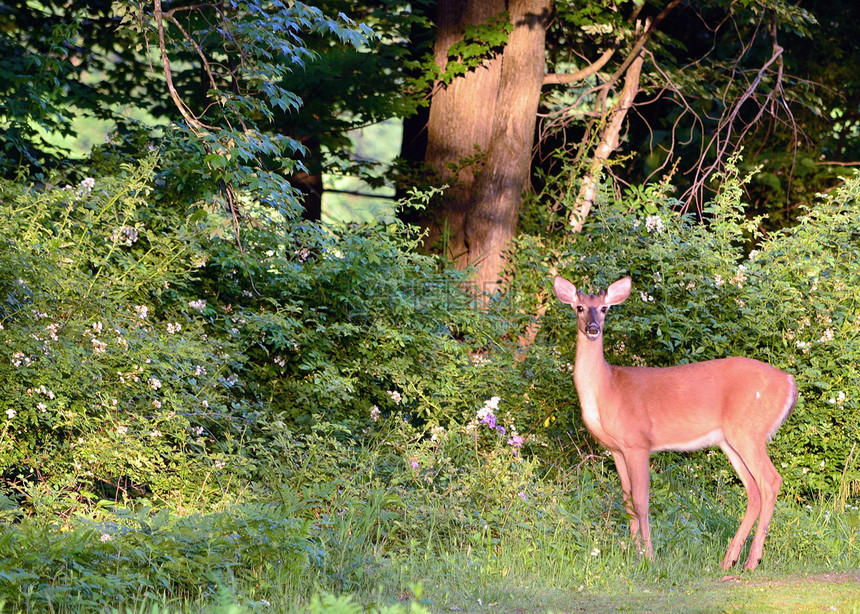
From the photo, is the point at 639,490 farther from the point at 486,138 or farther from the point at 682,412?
the point at 486,138

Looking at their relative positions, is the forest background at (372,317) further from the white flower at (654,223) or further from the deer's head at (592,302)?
the deer's head at (592,302)

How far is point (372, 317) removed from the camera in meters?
9.61

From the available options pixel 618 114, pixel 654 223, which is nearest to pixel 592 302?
pixel 654 223

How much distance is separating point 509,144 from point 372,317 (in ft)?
11.4

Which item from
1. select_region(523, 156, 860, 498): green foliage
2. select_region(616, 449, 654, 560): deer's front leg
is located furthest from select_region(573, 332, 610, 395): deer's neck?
select_region(523, 156, 860, 498): green foliage

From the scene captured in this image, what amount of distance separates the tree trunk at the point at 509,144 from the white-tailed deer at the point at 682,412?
193 inches

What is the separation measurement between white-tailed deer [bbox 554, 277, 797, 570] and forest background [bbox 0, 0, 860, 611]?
0.40m

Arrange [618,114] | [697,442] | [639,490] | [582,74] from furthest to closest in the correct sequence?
[582,74], [618,114], [697,442], [639,490]

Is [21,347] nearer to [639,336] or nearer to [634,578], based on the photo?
[634,578]

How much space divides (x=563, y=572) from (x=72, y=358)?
11.2 feet

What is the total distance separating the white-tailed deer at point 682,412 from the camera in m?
6.76

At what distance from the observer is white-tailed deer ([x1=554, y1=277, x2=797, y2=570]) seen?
676cm

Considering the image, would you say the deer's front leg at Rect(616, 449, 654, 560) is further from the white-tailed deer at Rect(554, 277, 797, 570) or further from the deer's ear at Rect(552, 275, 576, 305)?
the deer's ear at Rect(552, 275, 576, 305)

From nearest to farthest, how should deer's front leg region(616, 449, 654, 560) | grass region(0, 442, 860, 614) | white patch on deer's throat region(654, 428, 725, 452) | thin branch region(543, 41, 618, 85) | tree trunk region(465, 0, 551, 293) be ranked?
grass region(0, 442, 860, 614), deer's front leg region(616, 449, 654, 560), white patch on deer's throat region(654, 428, 725, 452), tree trunk region(465, 0, 551, 293), thin branch region(543, 41, 618, 85)
